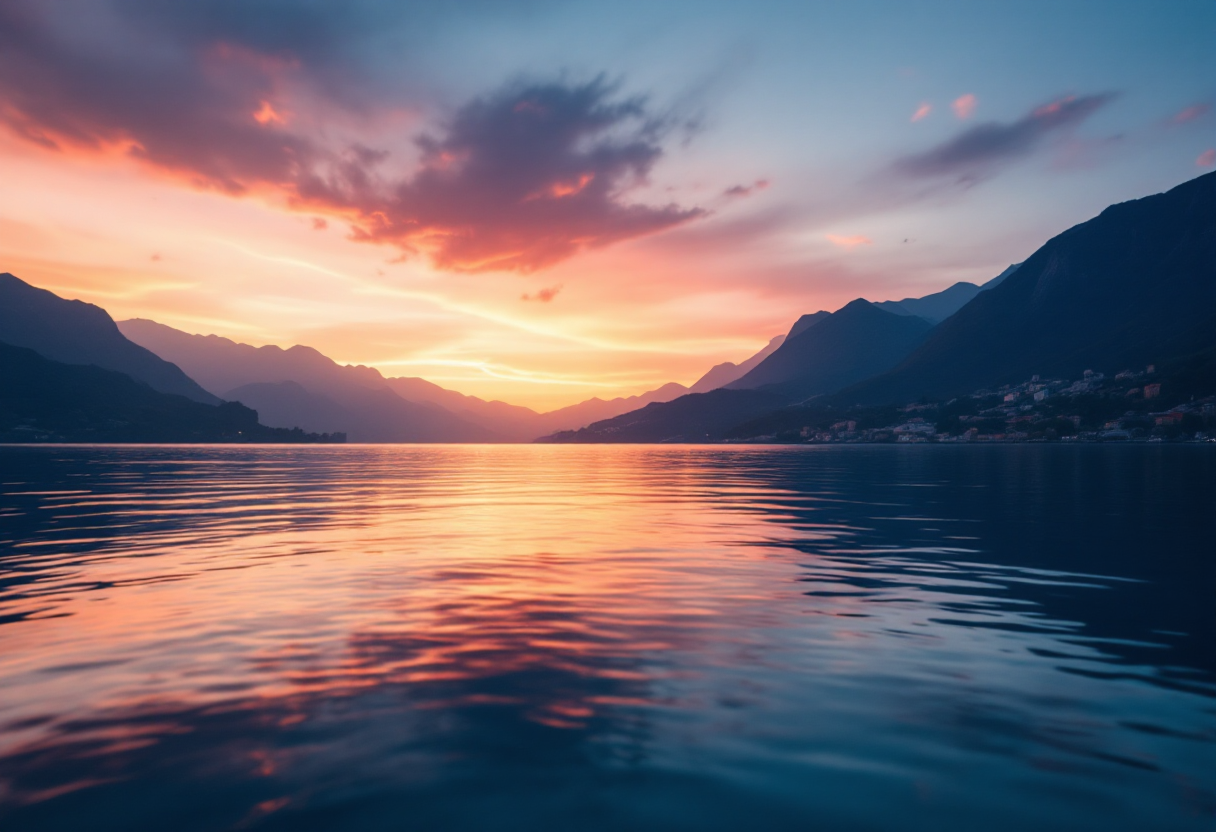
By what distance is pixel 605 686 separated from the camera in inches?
426

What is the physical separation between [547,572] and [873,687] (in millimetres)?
11971

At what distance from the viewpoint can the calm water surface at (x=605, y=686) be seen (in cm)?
A: 722

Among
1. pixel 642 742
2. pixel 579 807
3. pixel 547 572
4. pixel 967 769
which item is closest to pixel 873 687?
pixel 967 769

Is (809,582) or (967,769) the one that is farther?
(809,582)

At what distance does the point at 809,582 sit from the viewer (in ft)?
63.1

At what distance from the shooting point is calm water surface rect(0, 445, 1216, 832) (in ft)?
23.7

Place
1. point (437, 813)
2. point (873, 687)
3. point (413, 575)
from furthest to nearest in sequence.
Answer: point (413, 575), point (873, 687), point (437, 813)

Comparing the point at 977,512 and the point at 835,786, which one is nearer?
the point at 835,786

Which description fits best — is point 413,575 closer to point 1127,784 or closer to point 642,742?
point 642,742

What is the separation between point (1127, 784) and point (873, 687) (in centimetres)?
356

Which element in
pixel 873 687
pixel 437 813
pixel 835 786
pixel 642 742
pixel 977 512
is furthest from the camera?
pixel 977 512

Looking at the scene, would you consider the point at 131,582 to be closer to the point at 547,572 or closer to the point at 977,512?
the point at 547,572

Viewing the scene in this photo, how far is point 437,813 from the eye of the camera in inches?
274

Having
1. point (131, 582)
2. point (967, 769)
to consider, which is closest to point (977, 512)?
point (967, 769)
